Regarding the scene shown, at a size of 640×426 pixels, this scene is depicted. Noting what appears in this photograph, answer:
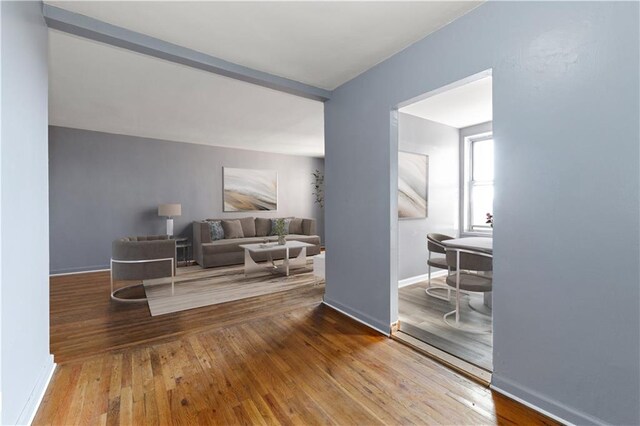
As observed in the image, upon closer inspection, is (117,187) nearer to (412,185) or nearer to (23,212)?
(23,212)

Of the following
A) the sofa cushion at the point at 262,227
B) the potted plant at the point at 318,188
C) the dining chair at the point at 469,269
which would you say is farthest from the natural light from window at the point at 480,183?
the sofa cushion at the point at 262,227

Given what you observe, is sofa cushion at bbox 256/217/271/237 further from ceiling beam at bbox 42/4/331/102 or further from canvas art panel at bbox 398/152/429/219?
ceiling beam at bbox 42/4/331/102

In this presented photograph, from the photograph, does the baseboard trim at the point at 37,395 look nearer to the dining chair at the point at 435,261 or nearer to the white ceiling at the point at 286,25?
the white ceiling at the point at 286,25

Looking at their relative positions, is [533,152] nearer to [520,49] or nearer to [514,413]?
[520,49]

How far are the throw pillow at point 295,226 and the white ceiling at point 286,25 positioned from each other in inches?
190

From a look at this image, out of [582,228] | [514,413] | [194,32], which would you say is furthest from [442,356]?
[194,32]

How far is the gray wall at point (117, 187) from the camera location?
199 inches

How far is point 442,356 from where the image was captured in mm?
2268

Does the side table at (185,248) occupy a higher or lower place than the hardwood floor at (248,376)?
higher

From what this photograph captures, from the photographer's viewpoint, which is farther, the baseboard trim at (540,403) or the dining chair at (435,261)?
the dining chair at (435,261)

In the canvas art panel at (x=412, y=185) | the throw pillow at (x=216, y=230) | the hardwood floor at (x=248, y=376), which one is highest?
the canvas art panel at (x=412, y=185)

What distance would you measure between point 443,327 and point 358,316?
0.81 m

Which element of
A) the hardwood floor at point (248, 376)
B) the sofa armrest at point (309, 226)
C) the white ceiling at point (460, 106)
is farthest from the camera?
the sofa armrest at point (309, 226)

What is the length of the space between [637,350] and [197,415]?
2.25 meters
